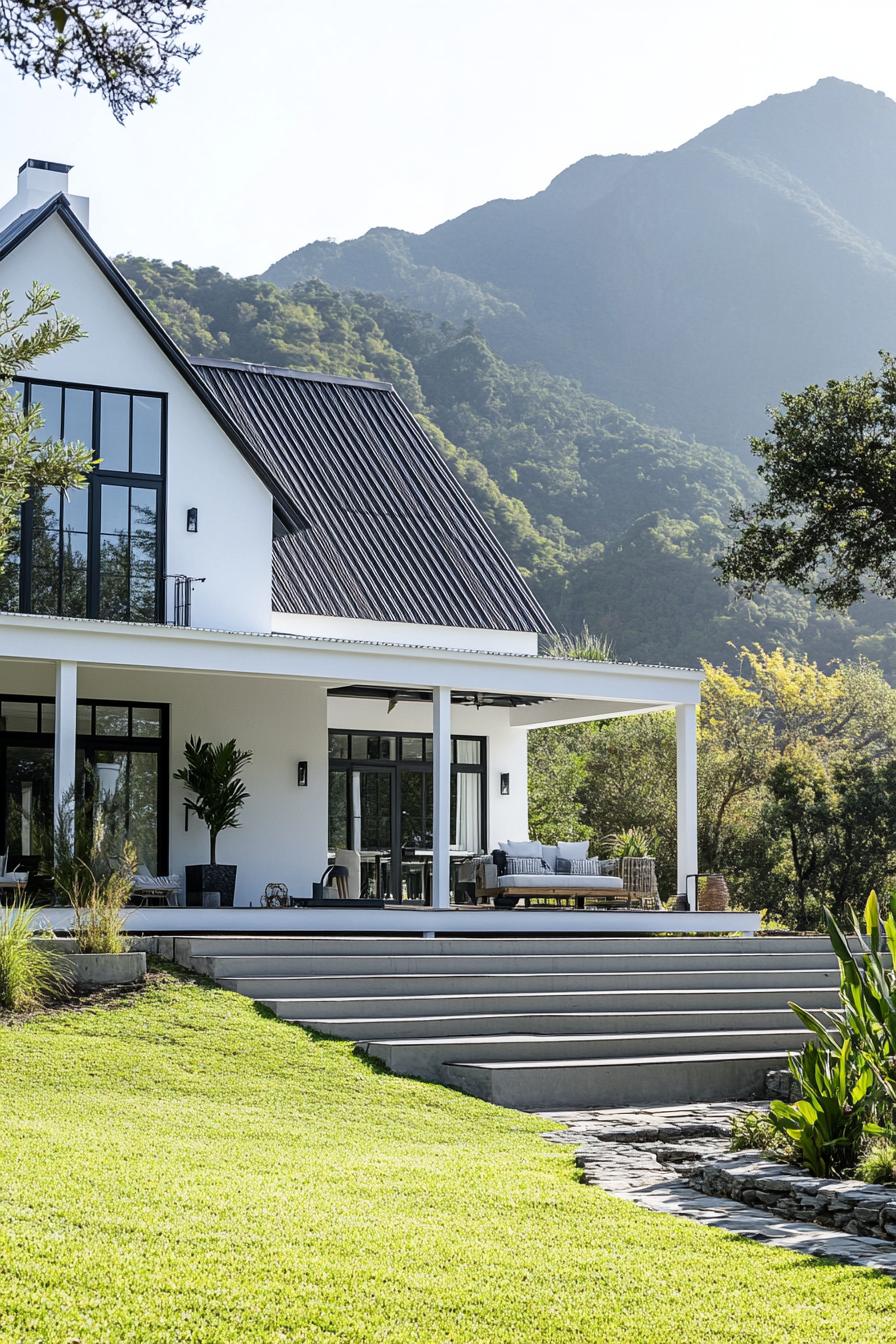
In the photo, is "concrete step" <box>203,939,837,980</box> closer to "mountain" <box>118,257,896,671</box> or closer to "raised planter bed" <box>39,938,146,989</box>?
"raised planter bed" <box>39,938,146,989</box>

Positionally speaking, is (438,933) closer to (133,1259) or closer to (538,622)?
(538,622)

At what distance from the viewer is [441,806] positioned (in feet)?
57.0

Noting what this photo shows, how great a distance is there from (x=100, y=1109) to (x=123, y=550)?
1026cm

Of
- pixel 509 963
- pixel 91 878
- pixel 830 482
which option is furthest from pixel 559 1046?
pixel 830 482

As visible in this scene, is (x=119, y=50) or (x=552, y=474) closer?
(x=119, y=50)

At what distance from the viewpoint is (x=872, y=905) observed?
9.66 meters

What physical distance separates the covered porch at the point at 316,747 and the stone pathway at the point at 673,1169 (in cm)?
576

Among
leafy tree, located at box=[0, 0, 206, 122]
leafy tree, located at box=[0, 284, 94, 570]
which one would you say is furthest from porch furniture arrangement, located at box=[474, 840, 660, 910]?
leafy tree, located at box=[0, 0, 206, 122]

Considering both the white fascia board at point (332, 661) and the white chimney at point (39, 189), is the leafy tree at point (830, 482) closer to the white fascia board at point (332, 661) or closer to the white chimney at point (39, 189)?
the white fascia board at point (332, 661)

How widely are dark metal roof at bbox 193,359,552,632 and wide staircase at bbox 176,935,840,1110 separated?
7.32m

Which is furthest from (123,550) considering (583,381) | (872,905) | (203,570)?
(583,381)

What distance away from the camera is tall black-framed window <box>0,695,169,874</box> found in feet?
59.9

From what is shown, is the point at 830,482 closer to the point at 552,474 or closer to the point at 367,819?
the point at 367,819

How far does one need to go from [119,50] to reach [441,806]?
1152cm
